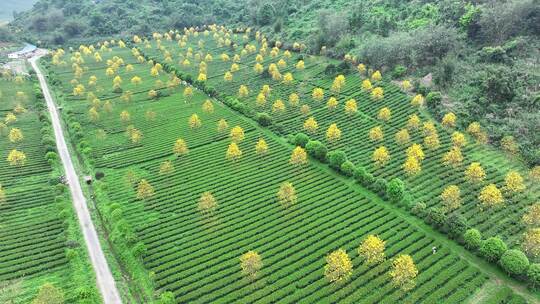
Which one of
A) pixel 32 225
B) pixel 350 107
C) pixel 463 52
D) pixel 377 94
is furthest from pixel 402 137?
pixel 32 225

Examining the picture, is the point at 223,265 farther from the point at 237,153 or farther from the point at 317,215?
the point at 237,153

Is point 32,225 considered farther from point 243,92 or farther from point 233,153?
point 243,92

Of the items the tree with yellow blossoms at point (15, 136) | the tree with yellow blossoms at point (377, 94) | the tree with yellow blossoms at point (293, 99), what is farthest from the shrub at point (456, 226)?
the tree with yellow blossoms at point (15, 136)

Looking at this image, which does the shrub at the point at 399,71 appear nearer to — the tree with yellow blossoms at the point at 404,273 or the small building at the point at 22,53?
the tree with yellow blossoms at the point at 404,273

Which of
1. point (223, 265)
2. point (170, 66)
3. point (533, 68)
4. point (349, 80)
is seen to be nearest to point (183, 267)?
point (223, 265)

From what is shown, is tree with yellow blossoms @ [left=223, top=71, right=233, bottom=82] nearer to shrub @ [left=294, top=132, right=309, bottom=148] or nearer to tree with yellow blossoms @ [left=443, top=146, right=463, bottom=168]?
shrub @ [left=294, top=132, right=309, bottom=148]
